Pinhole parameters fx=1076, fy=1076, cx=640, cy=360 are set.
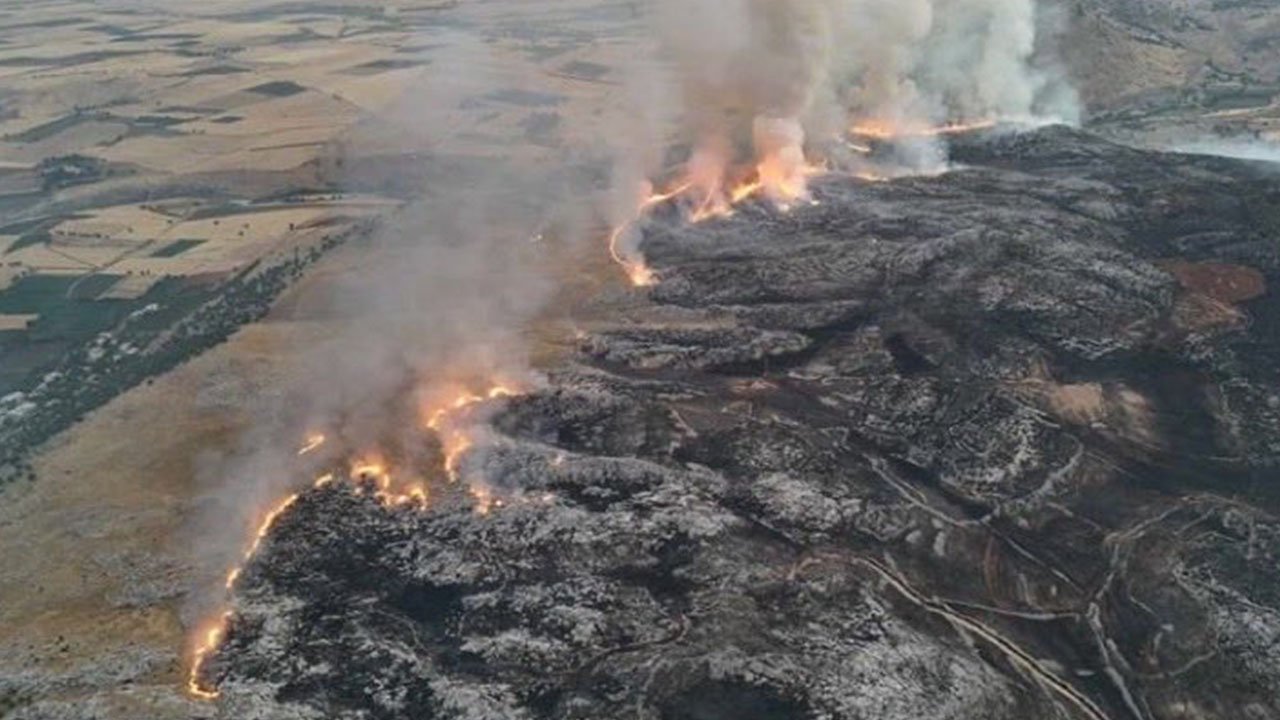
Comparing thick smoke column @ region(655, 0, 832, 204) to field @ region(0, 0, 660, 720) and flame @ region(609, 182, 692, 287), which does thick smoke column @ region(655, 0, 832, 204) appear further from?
field @ region(0, 0, 660, 720)

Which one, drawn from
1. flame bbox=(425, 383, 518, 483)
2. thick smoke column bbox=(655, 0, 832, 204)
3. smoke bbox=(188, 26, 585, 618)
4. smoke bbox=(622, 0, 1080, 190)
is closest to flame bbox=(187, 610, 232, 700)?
smoke bbox=(188, 26, 585, 618)

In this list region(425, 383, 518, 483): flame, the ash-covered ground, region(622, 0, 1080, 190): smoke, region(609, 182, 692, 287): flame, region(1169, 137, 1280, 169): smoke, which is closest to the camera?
the ash-covered ground

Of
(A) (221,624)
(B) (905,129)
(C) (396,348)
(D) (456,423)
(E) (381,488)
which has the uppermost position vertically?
(B) (905,129)

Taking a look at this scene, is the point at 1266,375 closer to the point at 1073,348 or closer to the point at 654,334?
the point at 1073,348

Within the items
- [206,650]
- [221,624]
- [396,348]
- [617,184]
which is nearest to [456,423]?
[396,348]

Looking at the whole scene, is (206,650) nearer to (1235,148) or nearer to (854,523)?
(854,523)

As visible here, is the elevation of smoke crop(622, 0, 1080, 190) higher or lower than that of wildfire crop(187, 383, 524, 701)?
higher

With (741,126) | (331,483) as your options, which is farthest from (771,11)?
(331,483)
